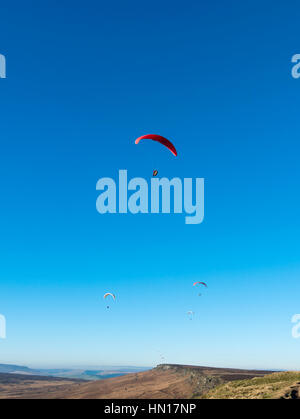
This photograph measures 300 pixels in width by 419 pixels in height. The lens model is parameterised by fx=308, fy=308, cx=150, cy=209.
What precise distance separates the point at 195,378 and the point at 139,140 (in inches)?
2794
